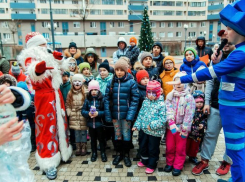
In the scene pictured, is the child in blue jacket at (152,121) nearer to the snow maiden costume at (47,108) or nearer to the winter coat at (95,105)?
the winter coat at (95,105)

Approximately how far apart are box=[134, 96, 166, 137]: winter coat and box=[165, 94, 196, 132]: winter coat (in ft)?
0.32

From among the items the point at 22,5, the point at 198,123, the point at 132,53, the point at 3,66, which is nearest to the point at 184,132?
the point at 198,123

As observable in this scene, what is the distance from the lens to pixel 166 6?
39.7m

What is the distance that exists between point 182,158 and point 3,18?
41453 millimetres

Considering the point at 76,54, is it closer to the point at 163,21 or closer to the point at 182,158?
the point at 182,158

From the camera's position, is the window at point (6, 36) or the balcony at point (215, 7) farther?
the balcony at point (215, 7)

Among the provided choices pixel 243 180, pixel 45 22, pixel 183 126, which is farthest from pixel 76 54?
pixel 45 22

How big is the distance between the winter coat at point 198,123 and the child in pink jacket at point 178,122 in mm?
161

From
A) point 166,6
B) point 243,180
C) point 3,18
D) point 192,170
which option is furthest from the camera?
point 166,6

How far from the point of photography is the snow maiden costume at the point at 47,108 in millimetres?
2986

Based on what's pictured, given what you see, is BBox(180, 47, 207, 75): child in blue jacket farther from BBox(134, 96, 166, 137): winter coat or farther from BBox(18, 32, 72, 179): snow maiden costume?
BBox(18, 32, 72, 179): snow maiden costume

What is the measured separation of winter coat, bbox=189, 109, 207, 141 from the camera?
3.00 m

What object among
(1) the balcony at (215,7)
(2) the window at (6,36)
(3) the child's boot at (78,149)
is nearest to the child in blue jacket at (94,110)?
(3) the child's boot at (78,149)

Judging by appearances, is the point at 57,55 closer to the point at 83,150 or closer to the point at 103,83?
the point at 103,83
